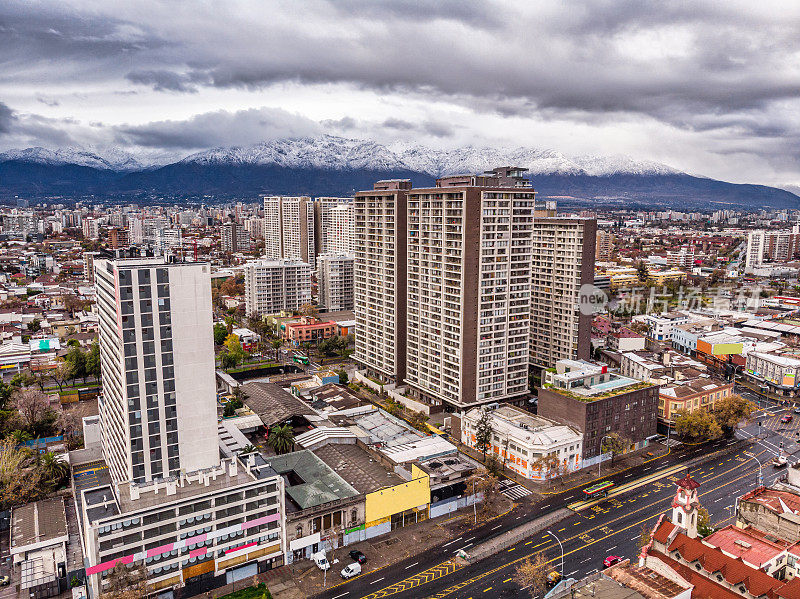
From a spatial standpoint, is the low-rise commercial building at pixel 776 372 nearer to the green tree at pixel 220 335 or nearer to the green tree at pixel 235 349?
the green tree at pixel 235 349

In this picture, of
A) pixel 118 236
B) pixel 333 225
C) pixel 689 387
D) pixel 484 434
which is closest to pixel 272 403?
pixel 484 434

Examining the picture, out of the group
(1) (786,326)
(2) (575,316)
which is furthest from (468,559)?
(1) (786,326)

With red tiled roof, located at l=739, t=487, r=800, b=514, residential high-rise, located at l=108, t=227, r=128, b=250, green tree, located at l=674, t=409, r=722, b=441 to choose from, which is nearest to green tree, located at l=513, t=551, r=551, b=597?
red tiled roof, located at l=739, t=487, r=800, b=514

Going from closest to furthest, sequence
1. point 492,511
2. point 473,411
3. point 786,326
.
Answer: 1. point 492,511
2. point 473,411
3. point 786,326

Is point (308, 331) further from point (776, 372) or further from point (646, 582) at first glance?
point (646, 582)

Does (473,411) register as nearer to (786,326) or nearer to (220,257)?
(786,326)

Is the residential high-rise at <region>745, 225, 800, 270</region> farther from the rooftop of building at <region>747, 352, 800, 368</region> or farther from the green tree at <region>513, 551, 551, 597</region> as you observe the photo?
the green tree at <region>513, 551, 551, 597</region>
